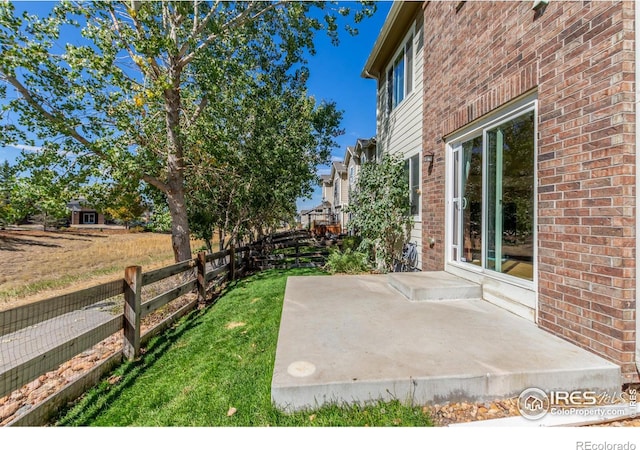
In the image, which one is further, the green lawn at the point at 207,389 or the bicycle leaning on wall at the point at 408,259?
the bicycle leaning on wall at the point at 408,259

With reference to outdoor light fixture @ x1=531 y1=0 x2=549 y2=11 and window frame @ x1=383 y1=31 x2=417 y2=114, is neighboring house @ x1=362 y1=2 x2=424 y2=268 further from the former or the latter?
outdoor light fixture @ x1=531 y1=0 x2=549 y2=11

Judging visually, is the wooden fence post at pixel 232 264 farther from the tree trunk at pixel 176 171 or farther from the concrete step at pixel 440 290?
the concrete step at pixel 440 290

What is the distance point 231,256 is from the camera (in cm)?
870

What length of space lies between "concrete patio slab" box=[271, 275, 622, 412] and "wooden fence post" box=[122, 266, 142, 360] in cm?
196

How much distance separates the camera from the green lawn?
2.16m

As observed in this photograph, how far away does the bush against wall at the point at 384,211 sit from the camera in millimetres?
6879

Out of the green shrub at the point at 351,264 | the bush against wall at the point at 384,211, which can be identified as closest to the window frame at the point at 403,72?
the bush against wall at the point at 384,211

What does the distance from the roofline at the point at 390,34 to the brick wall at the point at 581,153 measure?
11.0ft

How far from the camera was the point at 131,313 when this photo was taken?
12.6ft

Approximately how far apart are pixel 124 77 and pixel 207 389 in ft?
21.4

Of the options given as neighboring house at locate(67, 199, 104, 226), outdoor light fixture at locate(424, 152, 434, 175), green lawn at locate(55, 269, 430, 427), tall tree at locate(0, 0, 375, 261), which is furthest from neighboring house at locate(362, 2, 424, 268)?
neighboring house at locate(67, 199, 104, 226)

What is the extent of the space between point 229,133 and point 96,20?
3.68 metres

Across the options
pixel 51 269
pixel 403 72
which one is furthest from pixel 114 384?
pixel 51 269
